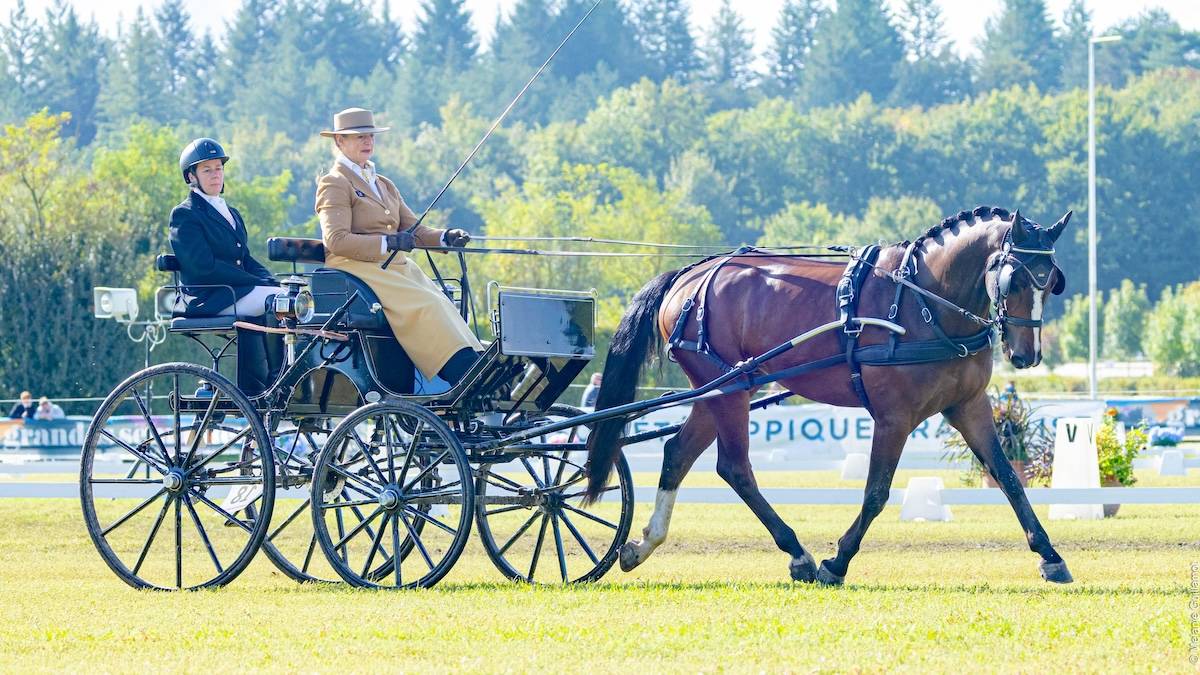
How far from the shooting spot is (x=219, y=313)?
397 inches

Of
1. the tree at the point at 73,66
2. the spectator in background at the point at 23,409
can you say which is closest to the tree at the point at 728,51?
the tree at the point at 73,66

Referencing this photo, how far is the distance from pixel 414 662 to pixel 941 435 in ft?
65.5

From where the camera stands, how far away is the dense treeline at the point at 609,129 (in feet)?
185

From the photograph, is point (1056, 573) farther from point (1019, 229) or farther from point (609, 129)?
point (609, 129)

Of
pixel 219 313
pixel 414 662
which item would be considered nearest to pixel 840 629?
pixel 414 662

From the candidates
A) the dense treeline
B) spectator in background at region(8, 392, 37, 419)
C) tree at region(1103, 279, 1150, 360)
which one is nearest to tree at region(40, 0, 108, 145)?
the dense treeline

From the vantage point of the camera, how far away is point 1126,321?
2931 inches

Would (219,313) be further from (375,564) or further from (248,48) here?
(248,48)

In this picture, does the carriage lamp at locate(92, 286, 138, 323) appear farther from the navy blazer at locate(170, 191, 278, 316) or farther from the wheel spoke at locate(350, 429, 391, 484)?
the wheel spoke at locate(350, 429, 391, 484)

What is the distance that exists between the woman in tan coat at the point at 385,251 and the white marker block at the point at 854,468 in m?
13.9

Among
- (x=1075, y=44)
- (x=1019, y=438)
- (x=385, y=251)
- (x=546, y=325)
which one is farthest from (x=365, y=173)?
(x=1075, y=44)

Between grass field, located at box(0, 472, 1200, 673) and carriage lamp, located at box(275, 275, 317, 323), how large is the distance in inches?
56.1

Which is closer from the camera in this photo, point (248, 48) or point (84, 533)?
point (84, 533)

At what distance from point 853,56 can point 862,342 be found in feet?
427
